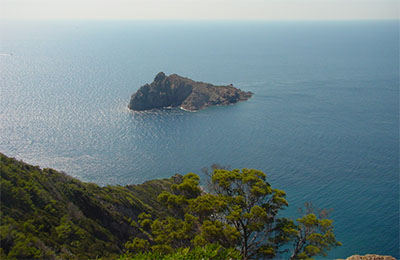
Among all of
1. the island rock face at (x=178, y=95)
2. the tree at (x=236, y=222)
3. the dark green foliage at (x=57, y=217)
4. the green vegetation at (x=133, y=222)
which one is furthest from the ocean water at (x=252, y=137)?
the dark green foliage at (x=57, y=217)

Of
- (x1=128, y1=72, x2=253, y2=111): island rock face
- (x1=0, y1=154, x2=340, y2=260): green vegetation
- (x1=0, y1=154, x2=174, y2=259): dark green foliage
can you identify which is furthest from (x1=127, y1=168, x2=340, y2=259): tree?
(x1=128, y1=72, x2=253, y2=111): island rock face

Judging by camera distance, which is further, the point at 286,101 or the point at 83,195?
the point at 286,101

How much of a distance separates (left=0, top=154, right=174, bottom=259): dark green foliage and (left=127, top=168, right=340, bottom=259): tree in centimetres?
404

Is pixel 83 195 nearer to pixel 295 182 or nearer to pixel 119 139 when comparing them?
pixel 295 182

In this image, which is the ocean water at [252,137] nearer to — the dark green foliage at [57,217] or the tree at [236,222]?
the tree at [236,222]

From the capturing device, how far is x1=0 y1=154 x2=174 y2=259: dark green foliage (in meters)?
19.4

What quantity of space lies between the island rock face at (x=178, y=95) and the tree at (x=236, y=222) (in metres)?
80.9

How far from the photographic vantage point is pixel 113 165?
7381cm

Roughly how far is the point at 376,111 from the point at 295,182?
59684 millimetres

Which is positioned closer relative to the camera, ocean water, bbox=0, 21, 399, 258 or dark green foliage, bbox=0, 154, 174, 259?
dark green foliage, bbox=0, 154, 174, 259

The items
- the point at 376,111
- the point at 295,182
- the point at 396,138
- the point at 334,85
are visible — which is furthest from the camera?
the point at 334,85

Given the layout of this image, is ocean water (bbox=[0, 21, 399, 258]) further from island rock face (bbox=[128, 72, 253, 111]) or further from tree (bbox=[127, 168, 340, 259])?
tree (bbox=[127, 168, 340, 259])

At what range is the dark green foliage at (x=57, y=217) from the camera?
63.6ft

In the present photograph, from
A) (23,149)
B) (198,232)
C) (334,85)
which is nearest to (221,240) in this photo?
(198,232)
